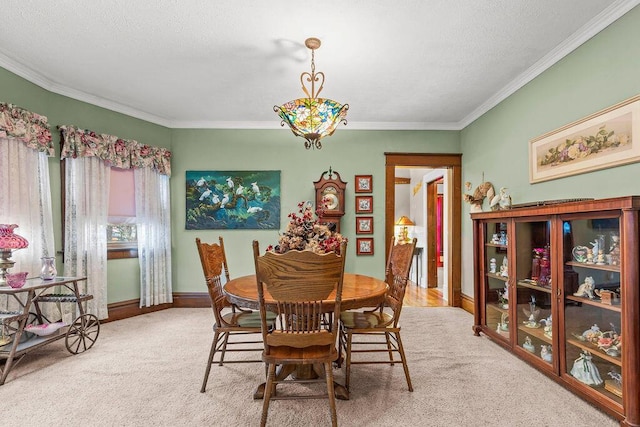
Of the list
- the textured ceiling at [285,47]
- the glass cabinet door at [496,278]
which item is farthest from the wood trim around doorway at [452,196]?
the glass cabinet door at [496,278]

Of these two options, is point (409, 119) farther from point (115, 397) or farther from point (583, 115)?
point (115, 397)

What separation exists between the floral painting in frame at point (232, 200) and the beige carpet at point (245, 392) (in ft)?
6.21

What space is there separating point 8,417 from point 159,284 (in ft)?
8.29

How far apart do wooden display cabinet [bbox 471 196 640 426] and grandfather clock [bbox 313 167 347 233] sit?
204 cm

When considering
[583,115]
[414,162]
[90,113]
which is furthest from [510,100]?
[90,113]

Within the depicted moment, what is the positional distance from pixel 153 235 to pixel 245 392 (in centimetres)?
291

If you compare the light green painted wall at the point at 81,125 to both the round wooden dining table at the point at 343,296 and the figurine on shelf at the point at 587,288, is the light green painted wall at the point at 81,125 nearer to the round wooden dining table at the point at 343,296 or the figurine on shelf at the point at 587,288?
the round wooden dining table at the point at 343,296

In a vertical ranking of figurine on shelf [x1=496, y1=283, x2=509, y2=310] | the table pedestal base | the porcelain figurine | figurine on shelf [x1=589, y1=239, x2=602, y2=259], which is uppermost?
figurine on shelf [x1=589, y1=239, x2=602, y2=259]

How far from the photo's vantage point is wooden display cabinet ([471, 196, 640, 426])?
184 cm

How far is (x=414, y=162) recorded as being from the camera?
4.86 m

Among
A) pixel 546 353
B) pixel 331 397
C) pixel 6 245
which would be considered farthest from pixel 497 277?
pixel 6 245

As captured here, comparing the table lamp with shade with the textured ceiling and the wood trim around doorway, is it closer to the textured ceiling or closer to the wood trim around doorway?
the wood trim around doorway

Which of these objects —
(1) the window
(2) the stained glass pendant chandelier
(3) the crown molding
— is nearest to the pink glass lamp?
(1) the window

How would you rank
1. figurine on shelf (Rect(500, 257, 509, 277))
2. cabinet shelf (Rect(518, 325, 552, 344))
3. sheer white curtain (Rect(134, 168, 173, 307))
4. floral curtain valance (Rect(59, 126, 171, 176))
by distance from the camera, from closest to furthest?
Answer: cabinet shelf (Rect(518, 325, 552, 344))
figurine on shelf (Rect(500, 257, 509, 277))
floral curtain valance (Rect(59, 126, 171, 176))
sheer white curtain (Rect(134, 168, 173, 307))
